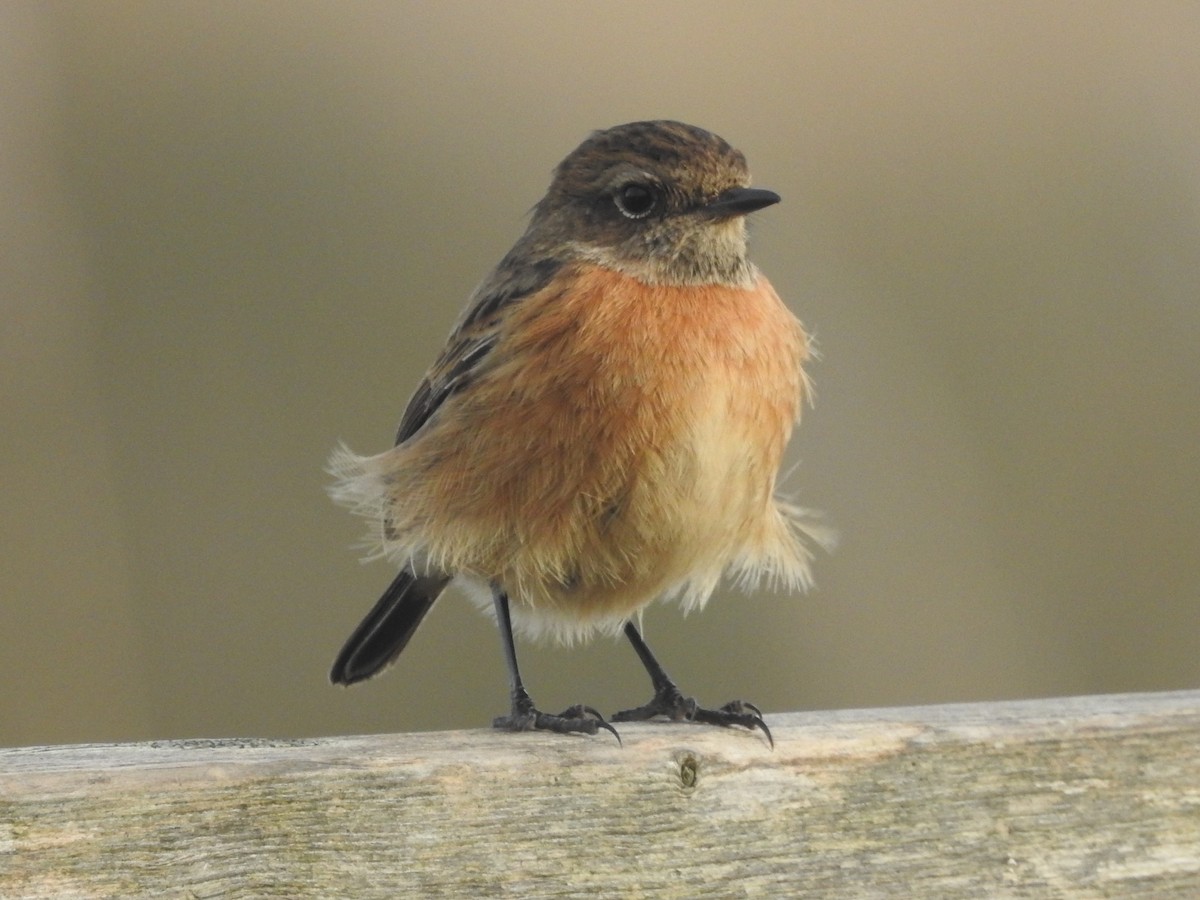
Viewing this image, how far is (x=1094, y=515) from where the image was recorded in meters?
5.95

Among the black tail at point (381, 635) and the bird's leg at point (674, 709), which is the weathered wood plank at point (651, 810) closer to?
the bird's leg at point (674, 709)

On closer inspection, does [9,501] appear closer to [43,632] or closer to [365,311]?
[43,632]

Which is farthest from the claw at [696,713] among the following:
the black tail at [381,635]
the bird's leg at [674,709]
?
the black tail at [381,635]

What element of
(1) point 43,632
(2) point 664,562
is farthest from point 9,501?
(2) point 664,562

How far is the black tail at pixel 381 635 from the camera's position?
4.78 metres

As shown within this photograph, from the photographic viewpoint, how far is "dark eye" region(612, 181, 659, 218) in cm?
448

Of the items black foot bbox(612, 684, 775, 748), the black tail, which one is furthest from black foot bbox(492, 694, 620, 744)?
the black tail

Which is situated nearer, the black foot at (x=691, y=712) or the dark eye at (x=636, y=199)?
the black foot at (x=691, y=712)

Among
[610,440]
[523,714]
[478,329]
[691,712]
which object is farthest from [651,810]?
[478,329]

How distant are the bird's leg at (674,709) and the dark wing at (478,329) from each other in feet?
2.93

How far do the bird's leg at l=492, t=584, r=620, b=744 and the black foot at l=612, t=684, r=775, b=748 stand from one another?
24cm

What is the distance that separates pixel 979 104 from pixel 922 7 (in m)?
0.45

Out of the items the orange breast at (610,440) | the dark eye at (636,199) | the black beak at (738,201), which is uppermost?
the dark eye at (636,199)

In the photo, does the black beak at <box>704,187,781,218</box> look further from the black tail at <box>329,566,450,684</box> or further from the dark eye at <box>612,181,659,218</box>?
the black tail at <box>329,566,450,684</box>
